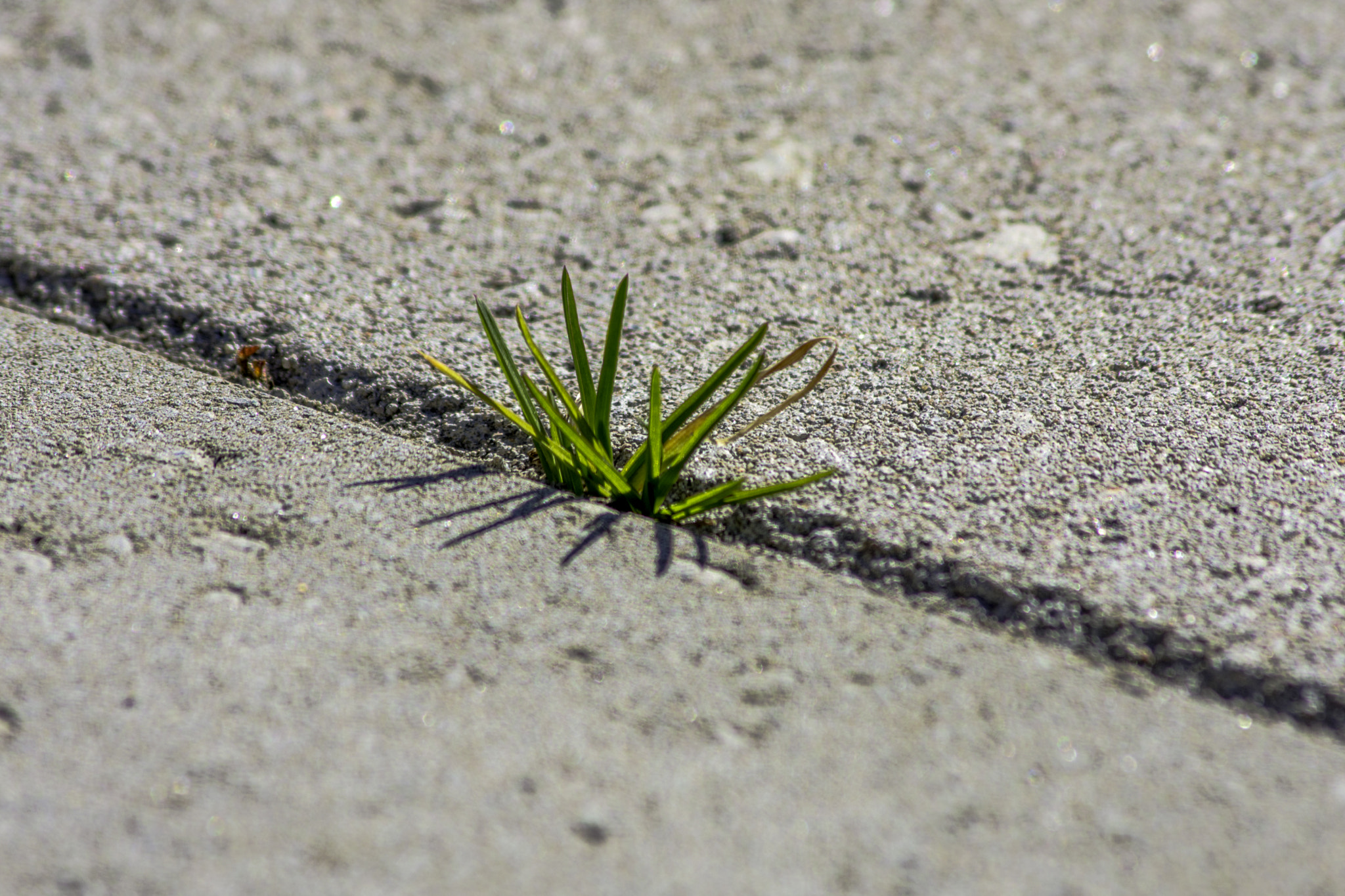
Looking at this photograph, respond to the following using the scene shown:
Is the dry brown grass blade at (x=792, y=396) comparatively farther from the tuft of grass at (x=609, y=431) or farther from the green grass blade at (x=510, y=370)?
the green grass blade at (x=510, y=370)

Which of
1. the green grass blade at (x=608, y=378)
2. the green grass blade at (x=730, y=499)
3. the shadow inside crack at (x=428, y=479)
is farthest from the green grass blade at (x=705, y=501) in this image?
the shadow inside crack at (x=428, y=479)

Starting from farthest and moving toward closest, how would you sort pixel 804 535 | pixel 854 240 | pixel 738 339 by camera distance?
pixel 854 240, pixel 738 339, pixel 804 535

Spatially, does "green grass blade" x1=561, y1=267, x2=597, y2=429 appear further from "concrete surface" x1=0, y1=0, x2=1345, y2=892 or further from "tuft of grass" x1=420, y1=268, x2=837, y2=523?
"concrete surface" x1=0, y1=0, x2=1345, y2=892

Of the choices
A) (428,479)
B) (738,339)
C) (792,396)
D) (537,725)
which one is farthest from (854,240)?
(537,725)

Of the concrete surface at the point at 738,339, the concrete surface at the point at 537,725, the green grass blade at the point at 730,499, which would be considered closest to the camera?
the concrete surface at the point at 537,725

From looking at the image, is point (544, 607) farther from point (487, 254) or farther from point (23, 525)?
point (487, 254)

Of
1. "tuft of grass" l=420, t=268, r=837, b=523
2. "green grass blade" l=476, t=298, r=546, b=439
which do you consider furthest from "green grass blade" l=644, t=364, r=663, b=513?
"green grass blade" l=476, t=298, r=546, b=439

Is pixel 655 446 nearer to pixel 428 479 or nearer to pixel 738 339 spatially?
pixel 428 479
